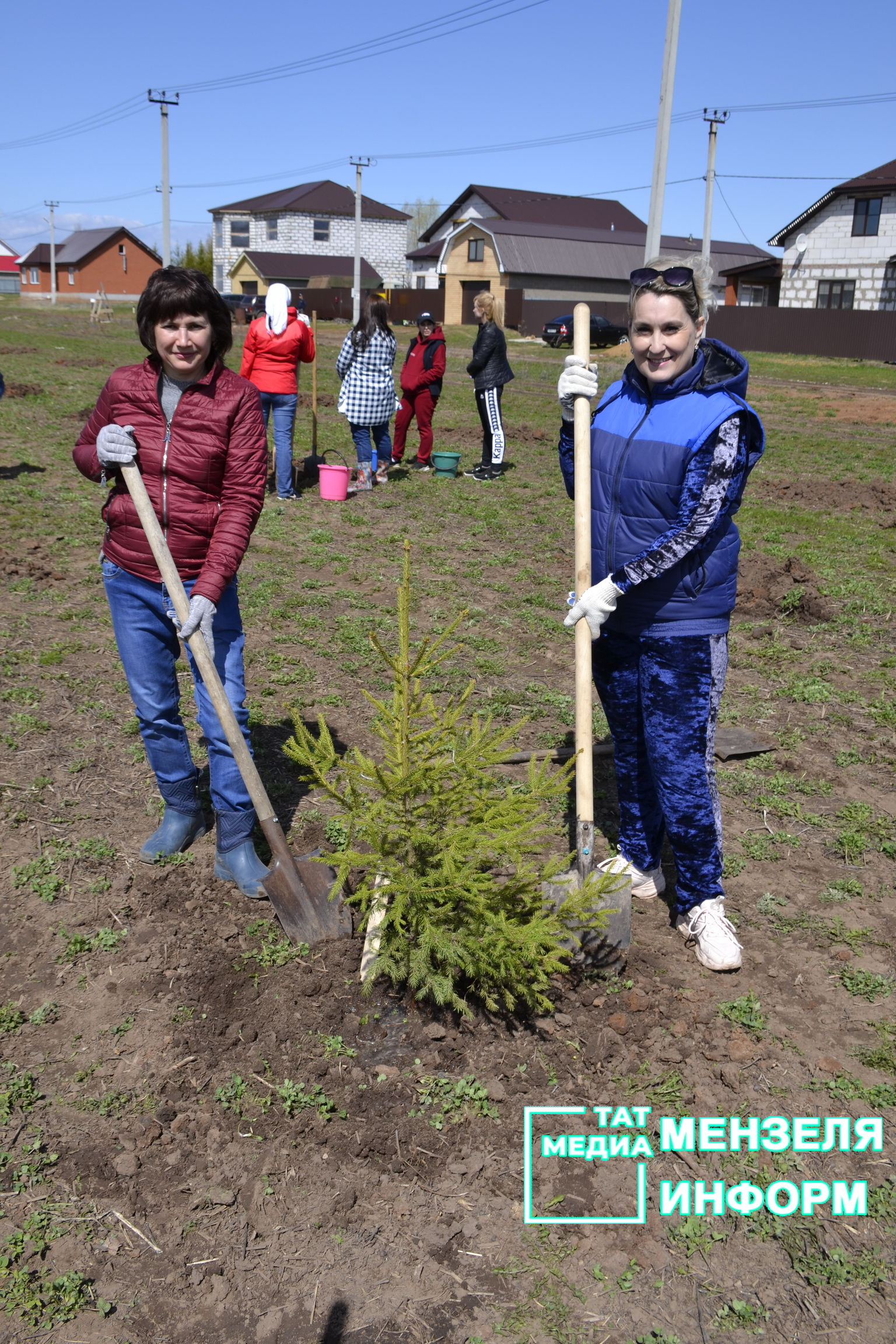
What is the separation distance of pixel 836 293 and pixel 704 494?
4406 cm

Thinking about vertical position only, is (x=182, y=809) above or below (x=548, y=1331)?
above

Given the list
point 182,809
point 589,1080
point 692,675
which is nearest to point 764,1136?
point 589,1080

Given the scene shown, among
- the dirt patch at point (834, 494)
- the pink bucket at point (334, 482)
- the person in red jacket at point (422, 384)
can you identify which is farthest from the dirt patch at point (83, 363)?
the dirt patch at point (834, 494)

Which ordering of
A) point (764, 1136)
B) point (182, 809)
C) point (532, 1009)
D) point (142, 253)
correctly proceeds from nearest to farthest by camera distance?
point (764, 1136)
point (532, 1009)
point (182, 809)
point (142, 253)

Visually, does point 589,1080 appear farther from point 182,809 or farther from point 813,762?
point 813,762

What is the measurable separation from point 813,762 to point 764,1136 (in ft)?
8.52

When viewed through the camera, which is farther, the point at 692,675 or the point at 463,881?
the point at 692,675

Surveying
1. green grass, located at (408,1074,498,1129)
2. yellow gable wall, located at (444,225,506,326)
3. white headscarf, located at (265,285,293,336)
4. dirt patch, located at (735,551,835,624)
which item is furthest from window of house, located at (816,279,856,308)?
green grass, located at (408,1074,498,1129)

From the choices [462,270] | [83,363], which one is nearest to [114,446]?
[83,363]

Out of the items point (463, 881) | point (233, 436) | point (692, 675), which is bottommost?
point (463, 881)

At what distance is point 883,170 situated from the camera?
40.1 metres

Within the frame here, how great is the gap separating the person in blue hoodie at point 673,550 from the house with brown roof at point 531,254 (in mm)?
45837

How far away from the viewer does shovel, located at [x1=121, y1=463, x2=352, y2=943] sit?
3.37 metres

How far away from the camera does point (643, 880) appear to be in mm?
3982
